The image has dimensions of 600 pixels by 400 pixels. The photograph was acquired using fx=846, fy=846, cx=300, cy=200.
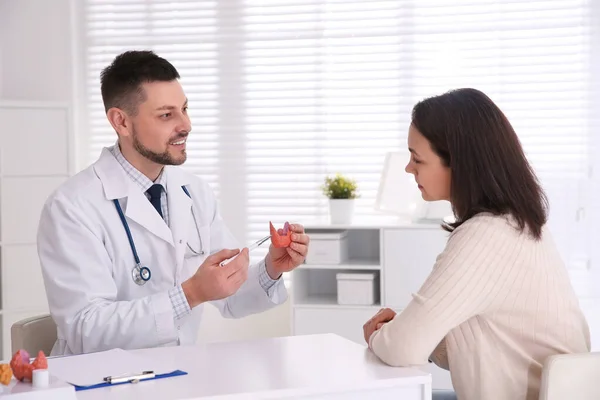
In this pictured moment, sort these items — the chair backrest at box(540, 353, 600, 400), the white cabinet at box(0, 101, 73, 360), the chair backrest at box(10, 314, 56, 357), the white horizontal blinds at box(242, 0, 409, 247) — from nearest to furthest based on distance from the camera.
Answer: the chair backrest at box(540, 353, 600, 400), the chair backrest at box(10, 314, 56, 357), the white cabinet at box(0, 101, 73, 360), the white horizontal blinds at box(242, 0, 409, 247)

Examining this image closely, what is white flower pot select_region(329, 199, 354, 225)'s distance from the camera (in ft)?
15.0

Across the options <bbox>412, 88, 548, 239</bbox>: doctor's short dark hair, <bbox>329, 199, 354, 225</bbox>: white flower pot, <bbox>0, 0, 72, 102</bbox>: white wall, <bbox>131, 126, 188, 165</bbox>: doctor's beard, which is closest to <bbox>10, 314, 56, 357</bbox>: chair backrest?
<bbox>131, 126, 188, 165</bbox>: doctor's beard

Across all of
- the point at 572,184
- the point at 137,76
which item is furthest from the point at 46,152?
the point at 572,184

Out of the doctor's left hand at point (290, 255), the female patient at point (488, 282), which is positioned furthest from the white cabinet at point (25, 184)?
the female patient at point (488, 282)

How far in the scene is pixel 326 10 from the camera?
5.09m

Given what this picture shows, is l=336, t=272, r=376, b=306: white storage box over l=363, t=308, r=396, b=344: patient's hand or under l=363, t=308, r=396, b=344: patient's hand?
under

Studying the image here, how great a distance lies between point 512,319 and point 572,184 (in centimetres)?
289

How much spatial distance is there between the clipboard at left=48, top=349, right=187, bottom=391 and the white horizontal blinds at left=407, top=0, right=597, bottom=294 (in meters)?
3.28

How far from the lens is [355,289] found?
4.52 metres

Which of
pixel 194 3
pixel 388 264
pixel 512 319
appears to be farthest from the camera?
pixel 194 3

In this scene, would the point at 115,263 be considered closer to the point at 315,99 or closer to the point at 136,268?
the point at 136,268

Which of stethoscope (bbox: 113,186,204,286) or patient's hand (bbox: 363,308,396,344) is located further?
stethoscope (bbox: 113,186,204,286)

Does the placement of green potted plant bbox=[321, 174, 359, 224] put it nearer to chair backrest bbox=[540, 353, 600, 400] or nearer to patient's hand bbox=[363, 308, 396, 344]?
patient's hand bbox=[363, 308, 396, 344]

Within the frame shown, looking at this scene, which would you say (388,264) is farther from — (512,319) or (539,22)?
(512,319)
